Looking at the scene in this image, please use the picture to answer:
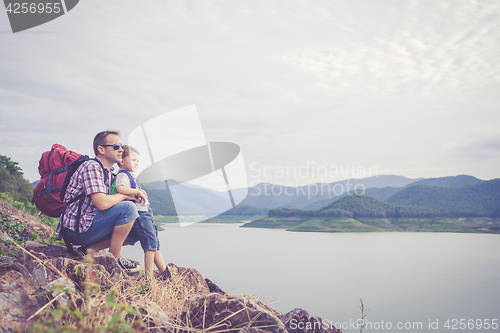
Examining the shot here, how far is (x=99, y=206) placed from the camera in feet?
10.8

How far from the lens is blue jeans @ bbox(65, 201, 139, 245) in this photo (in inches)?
135

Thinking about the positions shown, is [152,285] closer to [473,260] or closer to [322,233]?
[473,260]

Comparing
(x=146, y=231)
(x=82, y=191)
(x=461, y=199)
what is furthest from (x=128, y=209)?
(x=461, y=199)

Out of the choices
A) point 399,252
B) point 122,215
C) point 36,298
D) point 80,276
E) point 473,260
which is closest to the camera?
point 36,298

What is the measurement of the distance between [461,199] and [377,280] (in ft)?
208

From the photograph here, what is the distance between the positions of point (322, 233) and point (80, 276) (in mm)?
65835

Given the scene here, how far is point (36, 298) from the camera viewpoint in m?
2.21

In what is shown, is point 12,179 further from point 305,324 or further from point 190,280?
point 305,324

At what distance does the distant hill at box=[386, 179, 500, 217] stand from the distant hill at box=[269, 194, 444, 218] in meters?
6.88

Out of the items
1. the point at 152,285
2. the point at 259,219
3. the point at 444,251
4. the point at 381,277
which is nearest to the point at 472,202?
the point at 444,251

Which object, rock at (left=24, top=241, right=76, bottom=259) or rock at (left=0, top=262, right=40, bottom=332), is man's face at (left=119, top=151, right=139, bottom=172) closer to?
rock at (left=24, top=241, right=76, bottom=259)

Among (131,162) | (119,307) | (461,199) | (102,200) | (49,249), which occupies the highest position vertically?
(131,162)

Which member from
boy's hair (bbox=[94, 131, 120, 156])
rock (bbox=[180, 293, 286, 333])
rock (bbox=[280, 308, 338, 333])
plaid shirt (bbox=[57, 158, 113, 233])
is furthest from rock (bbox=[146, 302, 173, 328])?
boy's hair (bbox=[94, 131, 120, 156])

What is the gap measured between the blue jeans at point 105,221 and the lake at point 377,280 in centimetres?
153
